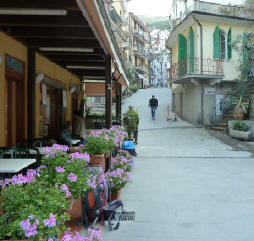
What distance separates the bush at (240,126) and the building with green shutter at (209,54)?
3352mm

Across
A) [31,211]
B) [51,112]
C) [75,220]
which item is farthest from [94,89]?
[31,211]

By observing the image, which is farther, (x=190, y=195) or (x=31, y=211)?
(x=190, y=195)

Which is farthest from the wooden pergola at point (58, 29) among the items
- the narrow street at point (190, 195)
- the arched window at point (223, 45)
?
the arched window at point (223, 45)

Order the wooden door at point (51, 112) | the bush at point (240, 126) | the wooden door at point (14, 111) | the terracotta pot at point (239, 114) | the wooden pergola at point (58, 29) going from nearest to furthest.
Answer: the wooden pergola at point (58, 29), the wooden door at point (14, 111), the wooden door at point (51, 112), the bush at point (240, 126), the terracotta pot at point (239, 114)

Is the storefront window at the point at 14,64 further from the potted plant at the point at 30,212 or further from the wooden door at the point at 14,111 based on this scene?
the potted plant at the point at 30,212

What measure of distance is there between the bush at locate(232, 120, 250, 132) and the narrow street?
10.5ft

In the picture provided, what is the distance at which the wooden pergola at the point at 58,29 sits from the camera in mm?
4471

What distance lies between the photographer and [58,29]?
589 centimetres

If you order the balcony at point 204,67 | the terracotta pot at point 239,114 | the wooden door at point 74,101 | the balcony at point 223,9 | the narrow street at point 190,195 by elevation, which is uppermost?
the balcony at point 223,9

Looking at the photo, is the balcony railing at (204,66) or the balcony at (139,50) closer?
the balcony railing at (204,66)

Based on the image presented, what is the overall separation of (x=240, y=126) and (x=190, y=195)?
1090cm

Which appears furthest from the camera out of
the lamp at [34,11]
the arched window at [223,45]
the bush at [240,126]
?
the arched window at [223,45]

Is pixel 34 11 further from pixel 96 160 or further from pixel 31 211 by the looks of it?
pixel 31 211

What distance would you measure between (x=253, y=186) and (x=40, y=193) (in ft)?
18.2
